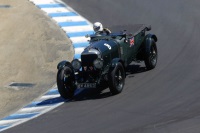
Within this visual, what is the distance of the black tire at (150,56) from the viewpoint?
14.2 m

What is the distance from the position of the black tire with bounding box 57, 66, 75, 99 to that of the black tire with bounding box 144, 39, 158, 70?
255 centimetres

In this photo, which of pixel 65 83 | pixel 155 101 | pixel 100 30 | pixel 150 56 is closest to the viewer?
pixel 155 101

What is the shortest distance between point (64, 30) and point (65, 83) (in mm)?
5920

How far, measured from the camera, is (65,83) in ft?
41.1

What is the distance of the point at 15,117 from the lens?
1195 cm

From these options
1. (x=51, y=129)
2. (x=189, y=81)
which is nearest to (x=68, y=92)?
(x=51, y=129)

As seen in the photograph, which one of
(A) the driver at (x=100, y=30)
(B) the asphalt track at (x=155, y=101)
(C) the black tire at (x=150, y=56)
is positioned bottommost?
(B) the asphalt track at (x=155, y=101)

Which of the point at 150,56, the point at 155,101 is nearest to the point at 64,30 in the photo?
the point at 150,56

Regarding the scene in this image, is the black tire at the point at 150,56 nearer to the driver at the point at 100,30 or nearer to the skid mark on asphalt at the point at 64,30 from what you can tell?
the driver at the point at 100,30

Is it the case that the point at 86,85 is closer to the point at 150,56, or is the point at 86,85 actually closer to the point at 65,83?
the point at 65,83

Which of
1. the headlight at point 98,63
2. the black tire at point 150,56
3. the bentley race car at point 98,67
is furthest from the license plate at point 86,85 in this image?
the black tire at point 150,56

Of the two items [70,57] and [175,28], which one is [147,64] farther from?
[175,28]

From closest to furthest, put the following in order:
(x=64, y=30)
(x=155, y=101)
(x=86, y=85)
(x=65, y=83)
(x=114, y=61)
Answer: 1. (x=155, y=101)
2. (x=86, y=85)
3. (x=114, y=61)
4. (x=65, y=83)
5. (x=64, y=30)

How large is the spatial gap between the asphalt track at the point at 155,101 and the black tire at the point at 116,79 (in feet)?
0.57
